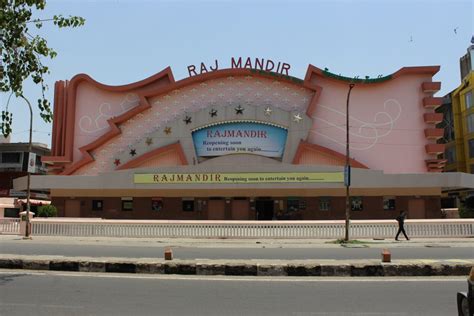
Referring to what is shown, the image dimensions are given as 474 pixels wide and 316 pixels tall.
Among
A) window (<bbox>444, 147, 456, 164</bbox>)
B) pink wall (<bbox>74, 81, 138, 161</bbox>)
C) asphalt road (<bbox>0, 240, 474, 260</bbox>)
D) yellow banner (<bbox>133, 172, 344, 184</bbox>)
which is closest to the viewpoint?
asphalt road (<bbox>0, 240, 474, 260</bbox>)

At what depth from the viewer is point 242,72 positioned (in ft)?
154

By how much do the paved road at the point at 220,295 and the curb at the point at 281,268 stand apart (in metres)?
0.45

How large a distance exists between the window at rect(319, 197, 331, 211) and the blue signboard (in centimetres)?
648

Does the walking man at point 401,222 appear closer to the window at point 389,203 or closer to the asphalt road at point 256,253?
the asphalt road at point 256,253

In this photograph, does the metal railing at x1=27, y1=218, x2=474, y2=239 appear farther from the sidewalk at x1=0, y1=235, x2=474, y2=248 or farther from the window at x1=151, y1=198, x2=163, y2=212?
the window at x1=151, y1=198, x2=163, y2=212

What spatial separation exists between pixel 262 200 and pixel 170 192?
8.42 metres

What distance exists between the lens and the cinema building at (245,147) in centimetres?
4097

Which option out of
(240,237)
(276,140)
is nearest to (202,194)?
(276,140)

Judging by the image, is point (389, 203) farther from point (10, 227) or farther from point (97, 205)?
point (10, 227)

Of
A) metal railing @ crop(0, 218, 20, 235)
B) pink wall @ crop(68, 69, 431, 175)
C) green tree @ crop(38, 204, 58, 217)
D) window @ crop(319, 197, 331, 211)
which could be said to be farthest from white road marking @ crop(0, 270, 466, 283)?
pink wall @ crop(68, 69, 431, 175)

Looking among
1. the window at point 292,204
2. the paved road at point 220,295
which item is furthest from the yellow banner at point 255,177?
the paved road at point 220,295

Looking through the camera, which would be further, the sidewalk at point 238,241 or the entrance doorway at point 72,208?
the entrance doorway at point 72,208

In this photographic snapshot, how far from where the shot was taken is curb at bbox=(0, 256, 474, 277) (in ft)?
36.4

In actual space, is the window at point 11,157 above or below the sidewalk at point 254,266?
above
